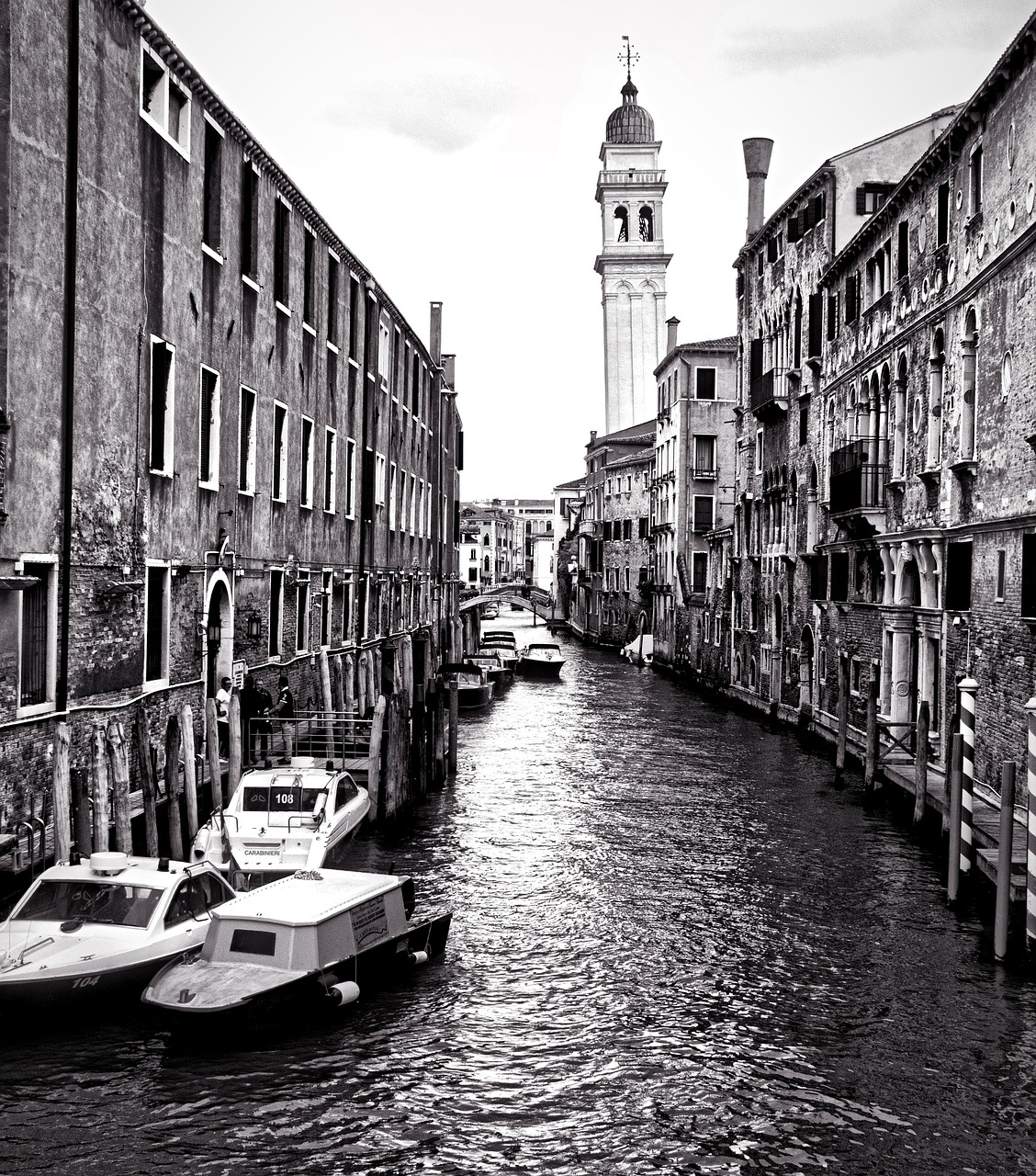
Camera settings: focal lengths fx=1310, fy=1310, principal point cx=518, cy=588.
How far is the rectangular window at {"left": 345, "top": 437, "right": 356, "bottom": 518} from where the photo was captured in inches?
1047

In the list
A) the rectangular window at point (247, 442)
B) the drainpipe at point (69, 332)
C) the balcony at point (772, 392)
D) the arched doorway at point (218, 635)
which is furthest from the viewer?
the balcony at point (772, 392)

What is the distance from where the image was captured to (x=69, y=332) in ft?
43.0

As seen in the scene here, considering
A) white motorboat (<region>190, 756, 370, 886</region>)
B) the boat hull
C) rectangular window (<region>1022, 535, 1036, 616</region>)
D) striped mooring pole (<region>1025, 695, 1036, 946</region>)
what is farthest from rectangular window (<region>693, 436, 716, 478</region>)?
the boat hull

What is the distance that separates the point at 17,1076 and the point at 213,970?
62.7 inches

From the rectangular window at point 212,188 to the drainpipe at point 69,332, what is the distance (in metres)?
4.09

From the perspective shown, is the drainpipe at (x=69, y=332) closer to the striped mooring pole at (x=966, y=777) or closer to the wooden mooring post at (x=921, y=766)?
the striped mooring pole at (x=966, y=777)

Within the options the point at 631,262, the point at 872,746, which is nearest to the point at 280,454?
the point at 872,746

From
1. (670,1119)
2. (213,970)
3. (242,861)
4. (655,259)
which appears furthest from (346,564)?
(655,259)

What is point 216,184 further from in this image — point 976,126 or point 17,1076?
point 17,1076

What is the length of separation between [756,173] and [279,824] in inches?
1135

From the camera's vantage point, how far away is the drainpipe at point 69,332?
13.0m

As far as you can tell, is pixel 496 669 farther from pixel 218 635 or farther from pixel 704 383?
pixel 218 635

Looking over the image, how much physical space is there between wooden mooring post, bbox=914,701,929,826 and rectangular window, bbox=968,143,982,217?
22.3ft

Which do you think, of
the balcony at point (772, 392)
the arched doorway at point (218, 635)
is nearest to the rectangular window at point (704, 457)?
the balcony at point (772, 392)
